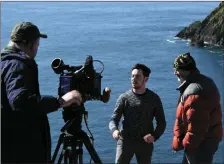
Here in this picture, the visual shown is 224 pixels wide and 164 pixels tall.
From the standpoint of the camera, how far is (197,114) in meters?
4.25

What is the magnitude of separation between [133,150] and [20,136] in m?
2.02

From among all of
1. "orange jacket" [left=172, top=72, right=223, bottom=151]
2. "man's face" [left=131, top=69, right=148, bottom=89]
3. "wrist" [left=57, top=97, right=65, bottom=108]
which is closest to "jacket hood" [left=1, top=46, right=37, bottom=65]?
"wrist" [left=57, top=97, right=65, bottom=108]

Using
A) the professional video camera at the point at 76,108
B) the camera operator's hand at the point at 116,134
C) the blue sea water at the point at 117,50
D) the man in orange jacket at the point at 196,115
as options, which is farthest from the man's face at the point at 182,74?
the blue sea water at the point at 117,50

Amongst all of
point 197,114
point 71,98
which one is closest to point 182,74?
point 197,114

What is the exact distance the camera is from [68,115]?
354cm

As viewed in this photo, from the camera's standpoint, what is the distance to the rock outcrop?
264 ft

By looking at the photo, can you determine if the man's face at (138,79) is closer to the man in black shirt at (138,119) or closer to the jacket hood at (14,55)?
the man in black shirt at (138,119)

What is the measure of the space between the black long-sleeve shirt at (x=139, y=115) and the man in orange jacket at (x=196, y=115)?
1.50 feet

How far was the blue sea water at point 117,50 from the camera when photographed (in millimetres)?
49750

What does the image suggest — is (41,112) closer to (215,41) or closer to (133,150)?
(133,150)

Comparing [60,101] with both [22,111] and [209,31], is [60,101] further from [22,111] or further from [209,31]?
[209,31]

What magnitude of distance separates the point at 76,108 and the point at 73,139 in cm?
26

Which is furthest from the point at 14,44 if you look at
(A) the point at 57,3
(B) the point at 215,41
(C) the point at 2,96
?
(A) the point at 57,3

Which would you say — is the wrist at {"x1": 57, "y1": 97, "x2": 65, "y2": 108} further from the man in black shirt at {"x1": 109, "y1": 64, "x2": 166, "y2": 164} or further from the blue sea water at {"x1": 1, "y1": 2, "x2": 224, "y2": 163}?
the blue sea water at {"x1": 1, "y1": 2, "x2": 224, "y2": 163}
